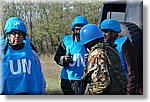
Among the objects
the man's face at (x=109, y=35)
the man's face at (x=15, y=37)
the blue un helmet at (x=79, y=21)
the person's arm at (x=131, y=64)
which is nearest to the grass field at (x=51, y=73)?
the man's face at (x=15, y=37)

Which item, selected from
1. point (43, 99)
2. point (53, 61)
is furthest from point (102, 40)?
point (43, 99)

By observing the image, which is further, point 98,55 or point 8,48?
point 8,48

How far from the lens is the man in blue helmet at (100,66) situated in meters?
4.79

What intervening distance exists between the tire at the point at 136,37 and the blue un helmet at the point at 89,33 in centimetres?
27

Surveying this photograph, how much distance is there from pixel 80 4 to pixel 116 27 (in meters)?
0.44

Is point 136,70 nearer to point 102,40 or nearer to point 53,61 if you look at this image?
point 102,40

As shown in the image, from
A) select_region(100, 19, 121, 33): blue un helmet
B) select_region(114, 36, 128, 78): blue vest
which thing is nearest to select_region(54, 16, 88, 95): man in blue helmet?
select_region(100, 19, 121, 33): blue un helmet

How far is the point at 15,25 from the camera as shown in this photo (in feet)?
17.0

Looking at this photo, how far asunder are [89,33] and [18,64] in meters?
0.79

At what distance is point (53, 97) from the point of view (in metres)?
5.24

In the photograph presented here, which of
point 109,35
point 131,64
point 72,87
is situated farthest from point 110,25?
point 72,87

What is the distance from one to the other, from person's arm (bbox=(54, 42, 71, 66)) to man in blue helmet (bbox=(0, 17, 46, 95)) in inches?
7.7

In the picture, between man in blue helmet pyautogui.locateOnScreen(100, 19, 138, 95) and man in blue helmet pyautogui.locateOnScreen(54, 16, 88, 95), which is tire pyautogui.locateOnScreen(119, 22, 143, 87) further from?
man in blue helmet pyautogui.locateOnScreen(54, 16, 88, 95)

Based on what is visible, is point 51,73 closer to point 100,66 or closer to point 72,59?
point 72,59
